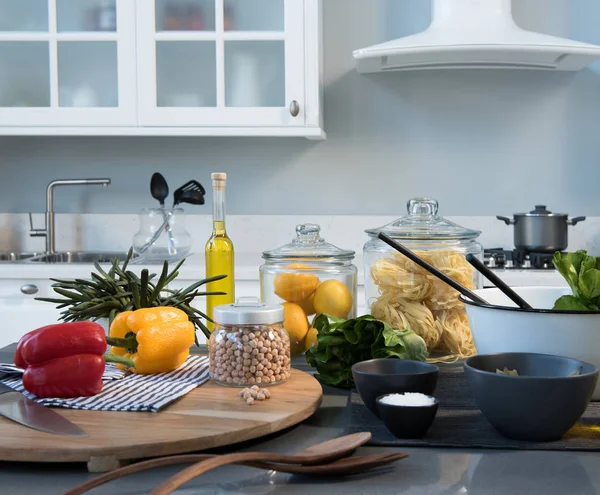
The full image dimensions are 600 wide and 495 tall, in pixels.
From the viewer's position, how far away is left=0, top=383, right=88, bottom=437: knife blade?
79cm

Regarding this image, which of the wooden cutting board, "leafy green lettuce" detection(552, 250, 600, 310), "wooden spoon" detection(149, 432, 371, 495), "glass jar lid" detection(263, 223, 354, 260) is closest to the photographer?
"wooden spoon" detection(149, 432, 371, 495)

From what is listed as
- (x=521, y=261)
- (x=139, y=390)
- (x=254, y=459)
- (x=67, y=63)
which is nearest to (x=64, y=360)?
(x=139, y=390)

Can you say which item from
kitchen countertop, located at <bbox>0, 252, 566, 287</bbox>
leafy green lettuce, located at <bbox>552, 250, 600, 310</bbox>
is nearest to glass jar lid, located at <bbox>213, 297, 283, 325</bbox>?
leafy green lettuce, located at <bbox>552, 250, 600, 310</bbox>

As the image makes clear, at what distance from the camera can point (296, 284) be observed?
1220mm

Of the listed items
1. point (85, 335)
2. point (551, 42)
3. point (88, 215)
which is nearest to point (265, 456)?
point (85, 335)

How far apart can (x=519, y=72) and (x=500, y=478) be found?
266 cm

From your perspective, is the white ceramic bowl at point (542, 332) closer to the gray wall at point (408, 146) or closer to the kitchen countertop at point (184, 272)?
the kitchen countertop at point (184, 272)

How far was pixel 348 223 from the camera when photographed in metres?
3.16

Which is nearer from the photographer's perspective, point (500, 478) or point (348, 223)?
point (500, 478)

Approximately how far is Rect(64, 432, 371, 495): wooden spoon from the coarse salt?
6 cm

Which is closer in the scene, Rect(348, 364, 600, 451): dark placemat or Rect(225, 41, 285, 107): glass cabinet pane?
Rect(348, 364, 600, 451): dark placemat

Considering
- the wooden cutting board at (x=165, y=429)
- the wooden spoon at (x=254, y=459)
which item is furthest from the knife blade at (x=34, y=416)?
the wooden spoon at (x=254, y=459)

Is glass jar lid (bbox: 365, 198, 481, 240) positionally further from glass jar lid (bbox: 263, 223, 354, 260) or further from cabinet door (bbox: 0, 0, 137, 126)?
cabinet door (bbox: 0, 0, 137, 126)

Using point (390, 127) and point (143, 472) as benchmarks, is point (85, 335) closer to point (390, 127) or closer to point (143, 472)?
point (143, 472)
